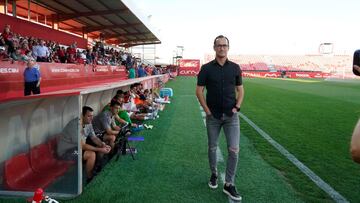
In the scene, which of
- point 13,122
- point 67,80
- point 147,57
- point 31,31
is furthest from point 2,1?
point 147,57

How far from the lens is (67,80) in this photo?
14.3m

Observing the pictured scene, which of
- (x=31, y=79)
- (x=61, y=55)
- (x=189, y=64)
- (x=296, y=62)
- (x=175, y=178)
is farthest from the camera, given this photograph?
(x=296, y=62)

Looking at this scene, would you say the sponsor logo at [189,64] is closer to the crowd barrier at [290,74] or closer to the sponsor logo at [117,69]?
the crowd barrier at [290,74]

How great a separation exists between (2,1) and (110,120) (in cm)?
1331

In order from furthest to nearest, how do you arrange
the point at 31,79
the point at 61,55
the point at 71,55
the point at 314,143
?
1. the point at 71,55
2. the point at 61,55
3. the point at 31,79
4. the point at 314,143

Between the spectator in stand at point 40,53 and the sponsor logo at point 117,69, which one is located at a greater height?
the spectator in stand at point 40,53

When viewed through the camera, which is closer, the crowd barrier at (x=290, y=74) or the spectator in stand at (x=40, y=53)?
the spectator in stand at (x=40, y=53)

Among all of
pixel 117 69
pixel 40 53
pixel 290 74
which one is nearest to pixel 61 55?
pixel 40 53

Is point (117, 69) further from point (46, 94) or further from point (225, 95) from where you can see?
point (225, 95)

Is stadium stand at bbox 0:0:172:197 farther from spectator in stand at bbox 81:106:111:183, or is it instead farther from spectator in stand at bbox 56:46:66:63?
spectator in stand at bbox 81:106:111:183

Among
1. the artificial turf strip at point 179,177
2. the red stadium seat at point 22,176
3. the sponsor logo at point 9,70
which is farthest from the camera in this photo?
the sponsor logo at point 9,70

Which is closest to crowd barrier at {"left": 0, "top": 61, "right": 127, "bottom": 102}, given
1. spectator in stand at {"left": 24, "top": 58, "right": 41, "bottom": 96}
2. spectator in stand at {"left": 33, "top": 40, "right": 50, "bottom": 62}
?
spectator in stand at {"left": 24, "top": 58, "right": 41, "bottom": 96}

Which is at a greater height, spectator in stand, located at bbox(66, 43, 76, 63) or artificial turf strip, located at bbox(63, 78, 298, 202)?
spectator in stand, located at bbox(66, 43, 76, 63)

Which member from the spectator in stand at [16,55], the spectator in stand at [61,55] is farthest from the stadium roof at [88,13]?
the spectator in stand at [16,55]
